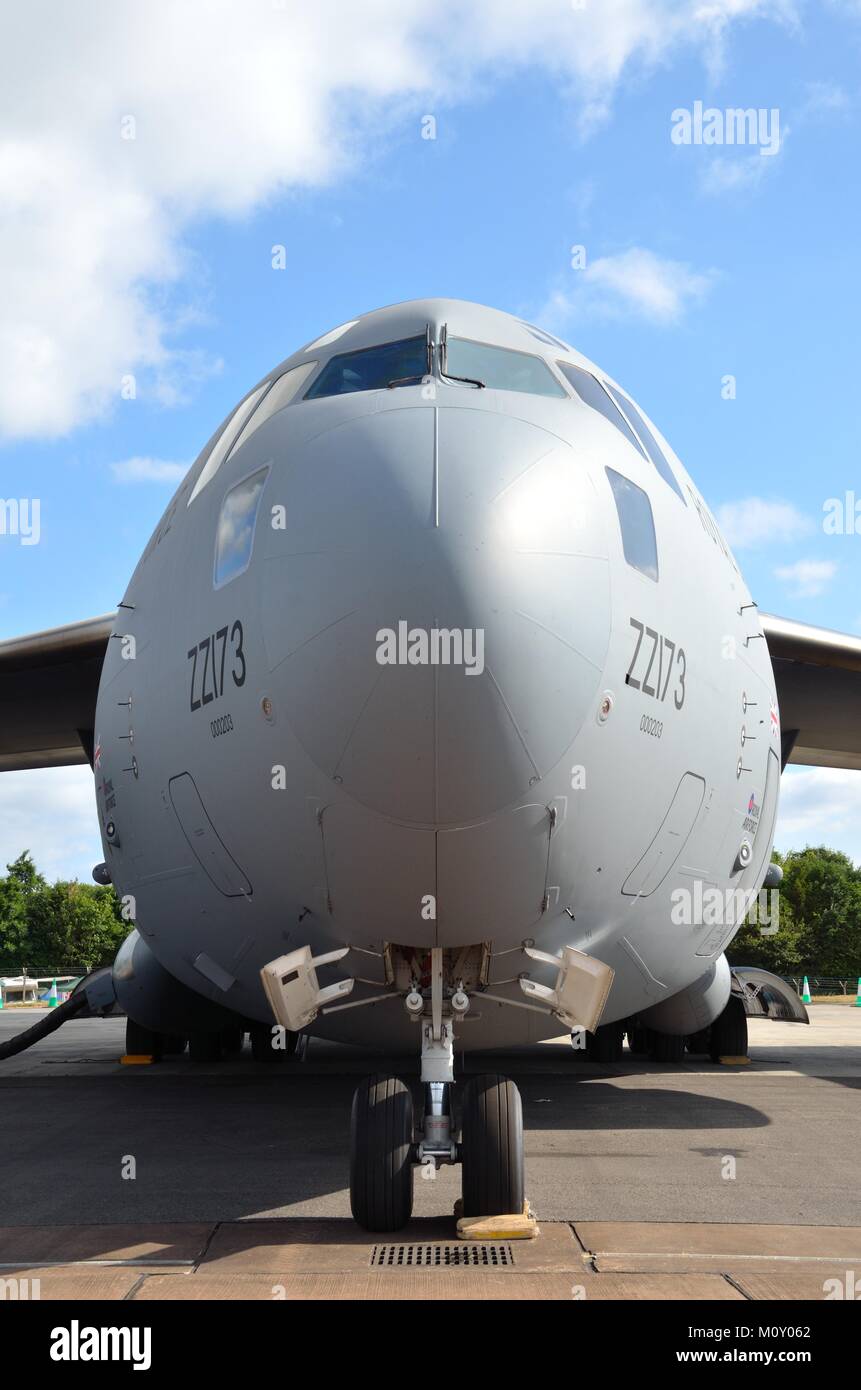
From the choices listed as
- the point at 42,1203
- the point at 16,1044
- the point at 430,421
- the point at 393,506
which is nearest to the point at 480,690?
the point at 393,506

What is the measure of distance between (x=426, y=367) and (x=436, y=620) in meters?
1.85

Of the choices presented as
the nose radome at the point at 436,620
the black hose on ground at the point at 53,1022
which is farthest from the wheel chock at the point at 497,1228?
the black hose on ground at the point at 53,1022

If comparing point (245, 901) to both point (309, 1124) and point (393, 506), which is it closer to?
point (393, 506)

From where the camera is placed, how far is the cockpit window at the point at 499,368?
553cm

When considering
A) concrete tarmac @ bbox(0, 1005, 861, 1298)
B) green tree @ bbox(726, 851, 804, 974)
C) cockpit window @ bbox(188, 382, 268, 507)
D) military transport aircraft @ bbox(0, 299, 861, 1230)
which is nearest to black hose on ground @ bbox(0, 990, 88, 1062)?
concrete tarmac @ bbox(0, 1005, 861, 1298)

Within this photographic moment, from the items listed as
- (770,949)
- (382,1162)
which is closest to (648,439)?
(382,1162)

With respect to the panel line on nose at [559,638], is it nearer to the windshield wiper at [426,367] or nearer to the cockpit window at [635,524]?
the cockpit window at [635,524]

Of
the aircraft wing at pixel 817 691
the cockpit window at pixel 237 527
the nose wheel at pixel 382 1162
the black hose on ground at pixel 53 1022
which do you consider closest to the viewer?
the nose wheel at pixel 382 1162

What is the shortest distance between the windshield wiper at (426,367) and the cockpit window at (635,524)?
0.94 metres

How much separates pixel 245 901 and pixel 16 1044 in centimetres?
871

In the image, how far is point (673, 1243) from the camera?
4.70 meters

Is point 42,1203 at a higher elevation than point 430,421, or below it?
below

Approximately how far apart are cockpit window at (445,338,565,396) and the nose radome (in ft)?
3.19

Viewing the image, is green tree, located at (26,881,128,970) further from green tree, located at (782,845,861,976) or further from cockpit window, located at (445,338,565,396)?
cockpit window, located at (445,338,565,396)
